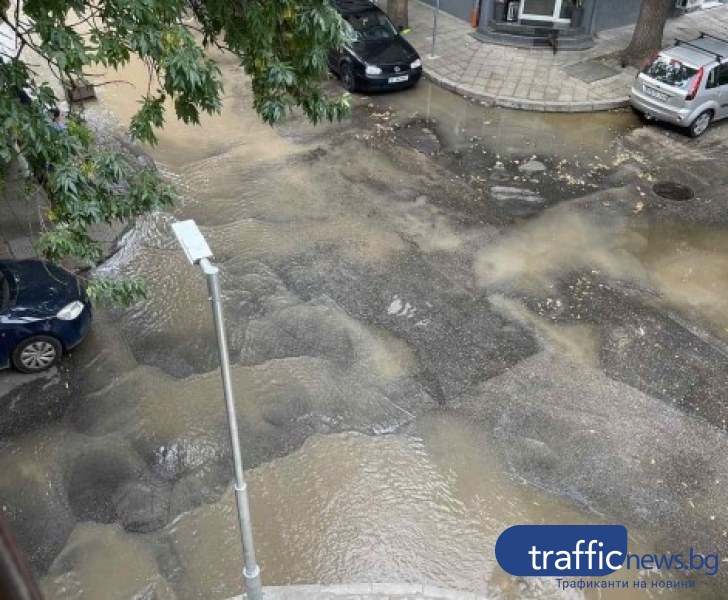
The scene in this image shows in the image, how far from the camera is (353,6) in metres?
17.4

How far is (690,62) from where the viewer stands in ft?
47.0

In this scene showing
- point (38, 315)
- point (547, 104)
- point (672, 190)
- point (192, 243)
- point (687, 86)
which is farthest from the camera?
point (547, 104)

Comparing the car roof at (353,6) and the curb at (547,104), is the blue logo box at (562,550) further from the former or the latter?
the car roof at (353,6)

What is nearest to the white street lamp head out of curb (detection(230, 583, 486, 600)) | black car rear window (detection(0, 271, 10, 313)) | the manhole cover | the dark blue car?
curb (detection(230, 583, 486, 600))

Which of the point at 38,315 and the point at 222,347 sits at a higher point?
the point at 222,347

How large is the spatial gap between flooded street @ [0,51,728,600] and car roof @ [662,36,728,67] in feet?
7.15

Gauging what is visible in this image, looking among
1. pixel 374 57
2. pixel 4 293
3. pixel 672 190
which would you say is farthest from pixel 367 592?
pixel 374 57

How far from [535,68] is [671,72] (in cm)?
386

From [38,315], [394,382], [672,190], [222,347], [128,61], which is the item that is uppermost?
[128,61]

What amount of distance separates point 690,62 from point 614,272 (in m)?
6.18

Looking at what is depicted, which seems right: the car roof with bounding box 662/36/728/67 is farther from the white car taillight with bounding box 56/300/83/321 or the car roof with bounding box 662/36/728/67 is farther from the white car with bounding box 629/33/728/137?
the white car taillight with bounding box 56/300/83/321

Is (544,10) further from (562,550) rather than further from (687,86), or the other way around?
(562,550)

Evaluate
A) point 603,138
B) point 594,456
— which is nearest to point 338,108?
point 594,456

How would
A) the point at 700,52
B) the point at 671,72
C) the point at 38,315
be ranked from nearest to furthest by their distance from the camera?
the point at 38,315 → the point at 671,72 → the point at 700,52
